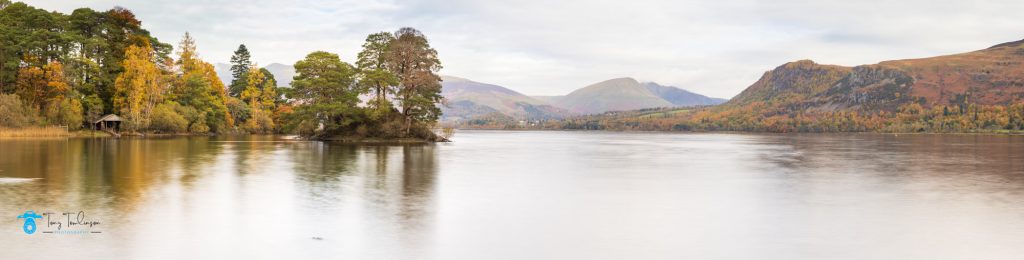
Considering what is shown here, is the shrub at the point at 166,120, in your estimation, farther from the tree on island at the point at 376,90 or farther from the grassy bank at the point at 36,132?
the tree on island at the point at 376,90

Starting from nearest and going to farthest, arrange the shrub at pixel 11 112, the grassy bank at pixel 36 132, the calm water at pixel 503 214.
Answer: the calm water at pixel 503 214, the grassy bank at pixel 36 132, the shrub at pixel 11 112

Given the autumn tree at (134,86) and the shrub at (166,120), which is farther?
the shrub at (166,120)

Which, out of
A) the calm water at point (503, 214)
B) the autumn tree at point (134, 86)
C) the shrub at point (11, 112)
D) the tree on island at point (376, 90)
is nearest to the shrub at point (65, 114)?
the shrub at point (11, 112)

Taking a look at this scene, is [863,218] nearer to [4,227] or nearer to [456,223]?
[456,223]

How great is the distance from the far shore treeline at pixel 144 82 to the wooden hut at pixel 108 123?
115 centimetres

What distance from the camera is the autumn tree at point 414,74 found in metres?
72.4

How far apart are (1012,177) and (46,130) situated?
A: 3223 inches

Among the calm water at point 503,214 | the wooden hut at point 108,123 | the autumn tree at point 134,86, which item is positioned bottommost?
the calm water at point 503,214

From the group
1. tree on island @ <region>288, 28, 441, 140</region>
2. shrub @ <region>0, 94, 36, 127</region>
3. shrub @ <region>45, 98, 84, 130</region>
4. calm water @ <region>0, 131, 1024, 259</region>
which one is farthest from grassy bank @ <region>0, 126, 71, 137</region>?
calm water @ <region>0, 131, 1024, 259</region>

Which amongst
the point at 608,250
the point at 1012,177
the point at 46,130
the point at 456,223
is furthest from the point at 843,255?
the point at 46,130

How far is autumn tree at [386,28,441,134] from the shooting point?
7238 centimetres

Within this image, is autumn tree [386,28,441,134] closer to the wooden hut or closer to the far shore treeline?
the far shore treeline

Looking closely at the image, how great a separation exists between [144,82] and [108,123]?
25.3ft

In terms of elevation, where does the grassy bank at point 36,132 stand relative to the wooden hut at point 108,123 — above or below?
below
